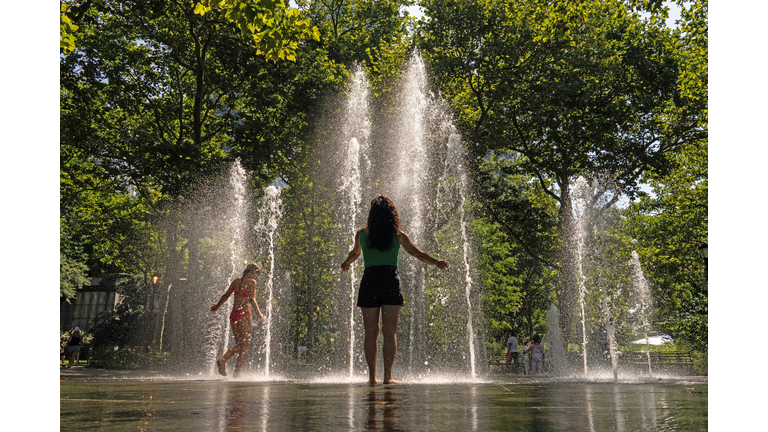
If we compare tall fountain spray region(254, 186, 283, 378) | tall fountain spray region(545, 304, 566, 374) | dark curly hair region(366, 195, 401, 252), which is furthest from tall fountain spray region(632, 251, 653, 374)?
dark curly hair region(366, 195, 401, 252)

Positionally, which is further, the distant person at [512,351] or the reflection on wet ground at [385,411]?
the distant person at [512,351]

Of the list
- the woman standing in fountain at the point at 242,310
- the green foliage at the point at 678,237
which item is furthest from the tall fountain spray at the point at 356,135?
the woman standing in fountain at the point at 242,310

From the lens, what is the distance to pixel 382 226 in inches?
236

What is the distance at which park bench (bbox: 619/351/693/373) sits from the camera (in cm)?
2181

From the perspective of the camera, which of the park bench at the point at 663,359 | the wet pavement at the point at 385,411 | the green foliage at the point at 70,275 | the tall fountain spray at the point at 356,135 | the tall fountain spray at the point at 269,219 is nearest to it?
the wet pavement at the point at 385,411

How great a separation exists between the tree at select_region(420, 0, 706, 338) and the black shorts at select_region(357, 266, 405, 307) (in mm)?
17175

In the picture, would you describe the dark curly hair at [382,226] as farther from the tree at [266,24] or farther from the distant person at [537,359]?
the distant person at [537,359]

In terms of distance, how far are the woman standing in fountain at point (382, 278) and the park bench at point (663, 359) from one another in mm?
18037

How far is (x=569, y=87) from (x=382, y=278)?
18.0 meters

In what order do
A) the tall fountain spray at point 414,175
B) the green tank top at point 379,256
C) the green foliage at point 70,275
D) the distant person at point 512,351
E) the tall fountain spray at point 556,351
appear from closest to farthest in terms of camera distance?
the green tank top at point 379,256
the tall fountain spray at point 414,175
the tall fountain spray at point 556,351
the distant person at point 512,351
the green foliage at point 70,275

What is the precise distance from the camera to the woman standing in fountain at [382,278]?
Answer: 5.88 m

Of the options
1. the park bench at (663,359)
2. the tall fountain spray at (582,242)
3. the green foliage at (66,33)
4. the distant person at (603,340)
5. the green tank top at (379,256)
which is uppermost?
the green foliage at (66,33)

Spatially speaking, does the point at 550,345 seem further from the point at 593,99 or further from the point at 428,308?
the point at 593,99

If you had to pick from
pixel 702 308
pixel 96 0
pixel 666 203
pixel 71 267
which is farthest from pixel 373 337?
pixel 71 267
